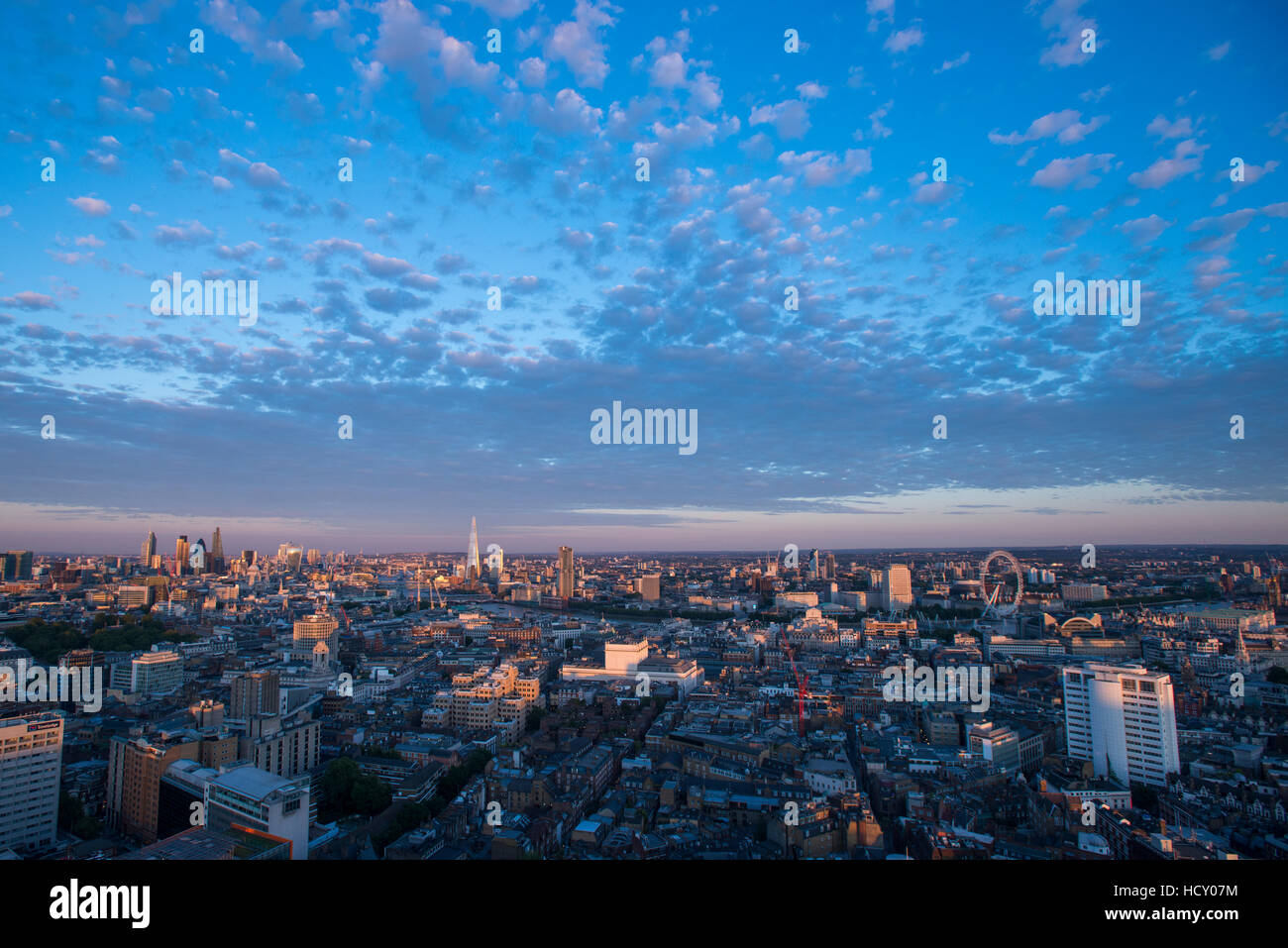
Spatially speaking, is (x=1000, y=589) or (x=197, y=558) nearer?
(x=1000, y=589)

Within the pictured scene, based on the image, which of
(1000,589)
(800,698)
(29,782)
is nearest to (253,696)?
(29,782)

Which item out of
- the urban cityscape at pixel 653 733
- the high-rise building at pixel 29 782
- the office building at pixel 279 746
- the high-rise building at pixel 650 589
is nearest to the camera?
the urban cityscape at pixel 653 733

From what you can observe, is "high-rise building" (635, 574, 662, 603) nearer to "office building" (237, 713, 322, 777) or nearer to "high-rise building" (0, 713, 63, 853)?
"office building" (237, 713, 322, 777)

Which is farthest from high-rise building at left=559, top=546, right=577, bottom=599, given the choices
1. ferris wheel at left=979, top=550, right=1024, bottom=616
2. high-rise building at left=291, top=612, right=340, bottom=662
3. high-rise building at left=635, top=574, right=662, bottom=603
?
ferris wheel at left=979, top=550, right=1024, bottom=616

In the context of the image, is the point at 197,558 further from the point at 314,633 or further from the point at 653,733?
the point at 653,733

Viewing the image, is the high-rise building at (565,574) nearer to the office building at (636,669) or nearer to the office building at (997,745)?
the office building at (636,669)

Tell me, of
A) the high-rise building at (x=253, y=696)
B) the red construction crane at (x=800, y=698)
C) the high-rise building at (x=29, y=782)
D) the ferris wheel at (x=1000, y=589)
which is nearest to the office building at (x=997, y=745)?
the red construction crane at (x=800, y=698)

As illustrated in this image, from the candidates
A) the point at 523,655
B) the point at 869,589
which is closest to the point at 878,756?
the point at 523,655
